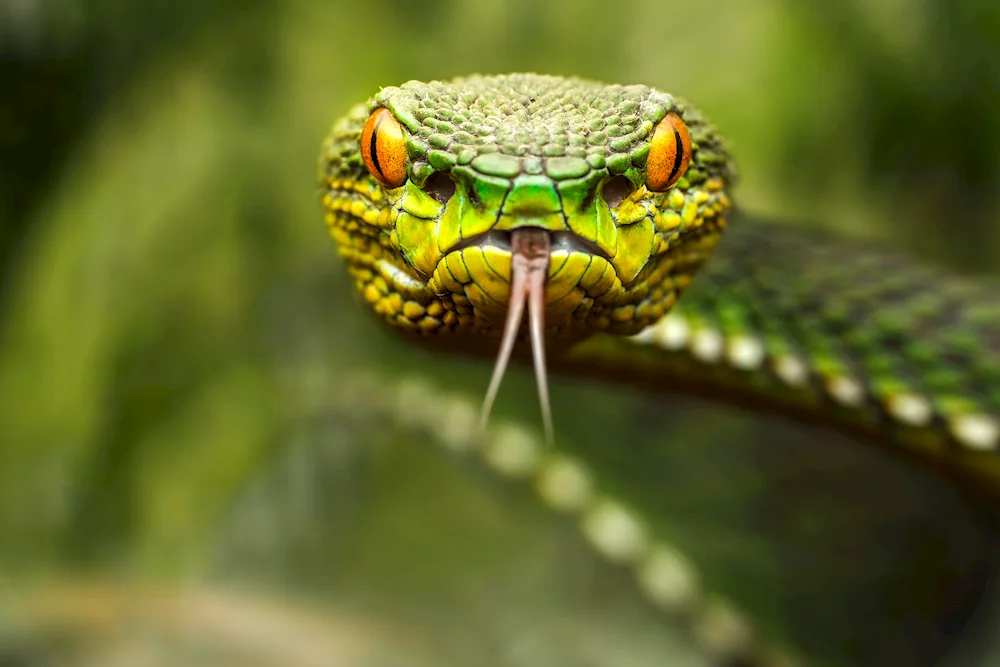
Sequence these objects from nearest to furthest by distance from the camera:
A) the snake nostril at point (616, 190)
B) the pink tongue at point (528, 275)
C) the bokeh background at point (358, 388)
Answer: the pink tongue at point (528, 275) → the snake nostril at point (616, 190) → the bokeh background at point (358, 388)

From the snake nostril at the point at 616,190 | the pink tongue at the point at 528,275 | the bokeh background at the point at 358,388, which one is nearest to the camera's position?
the pink tongue at the point at 528,275

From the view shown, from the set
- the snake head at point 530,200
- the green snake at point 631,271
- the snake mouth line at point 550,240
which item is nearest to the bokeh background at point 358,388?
the green snake at point 631,271

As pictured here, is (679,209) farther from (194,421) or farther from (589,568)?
(194,421)

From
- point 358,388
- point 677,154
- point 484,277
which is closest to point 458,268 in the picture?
point 484,277

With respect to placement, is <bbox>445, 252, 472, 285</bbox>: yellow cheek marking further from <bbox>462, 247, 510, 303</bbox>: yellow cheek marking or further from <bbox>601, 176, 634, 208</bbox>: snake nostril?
<bbox>601, 176, 634, 208</bbox>: snake nostril

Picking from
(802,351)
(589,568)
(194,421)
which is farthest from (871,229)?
(194,421)

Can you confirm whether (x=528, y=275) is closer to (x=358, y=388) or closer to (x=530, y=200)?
(x=530, y=200)

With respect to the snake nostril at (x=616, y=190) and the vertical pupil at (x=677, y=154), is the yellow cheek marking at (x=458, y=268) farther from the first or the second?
the vertical pupil at (x=677, y=154)

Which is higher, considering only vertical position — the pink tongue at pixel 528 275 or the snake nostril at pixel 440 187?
the snake nostril at pixel 440 187
